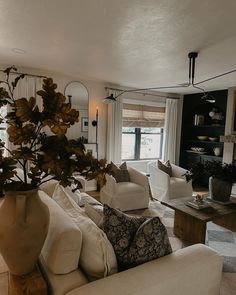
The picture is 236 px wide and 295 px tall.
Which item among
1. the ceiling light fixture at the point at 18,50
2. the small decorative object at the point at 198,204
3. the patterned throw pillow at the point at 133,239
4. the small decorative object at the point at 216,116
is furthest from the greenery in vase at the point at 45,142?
the small decorative object at the point at 216,116

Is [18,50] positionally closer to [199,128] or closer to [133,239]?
[133,239]

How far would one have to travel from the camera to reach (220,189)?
9.81ft

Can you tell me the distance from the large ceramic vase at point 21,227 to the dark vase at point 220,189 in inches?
98.4

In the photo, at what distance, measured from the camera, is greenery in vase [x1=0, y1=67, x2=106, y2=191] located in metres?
1.04

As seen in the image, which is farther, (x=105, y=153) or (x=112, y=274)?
(x=105, y=153)

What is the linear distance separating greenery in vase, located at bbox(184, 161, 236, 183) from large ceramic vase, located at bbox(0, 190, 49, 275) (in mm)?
2338

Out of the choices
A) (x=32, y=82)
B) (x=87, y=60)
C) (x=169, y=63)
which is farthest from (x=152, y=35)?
(x=32, y=82)

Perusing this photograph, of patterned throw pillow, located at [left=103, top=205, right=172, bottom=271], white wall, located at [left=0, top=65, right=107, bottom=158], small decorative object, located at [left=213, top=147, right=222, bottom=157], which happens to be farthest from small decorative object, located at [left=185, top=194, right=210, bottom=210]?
small decorative object, located at [left=213, top=147, right=222, bottom=157]

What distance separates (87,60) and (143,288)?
302 cm

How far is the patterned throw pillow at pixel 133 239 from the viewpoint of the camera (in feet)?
4.39

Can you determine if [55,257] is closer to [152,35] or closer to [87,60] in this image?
[152,35]

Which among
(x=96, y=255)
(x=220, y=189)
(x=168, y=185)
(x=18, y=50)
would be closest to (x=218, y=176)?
(x=220, y=189)

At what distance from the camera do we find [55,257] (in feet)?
3.95

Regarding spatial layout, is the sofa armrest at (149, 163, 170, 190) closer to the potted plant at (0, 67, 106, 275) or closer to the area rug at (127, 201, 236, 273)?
the area rug at (127, 201, 236, 273)
